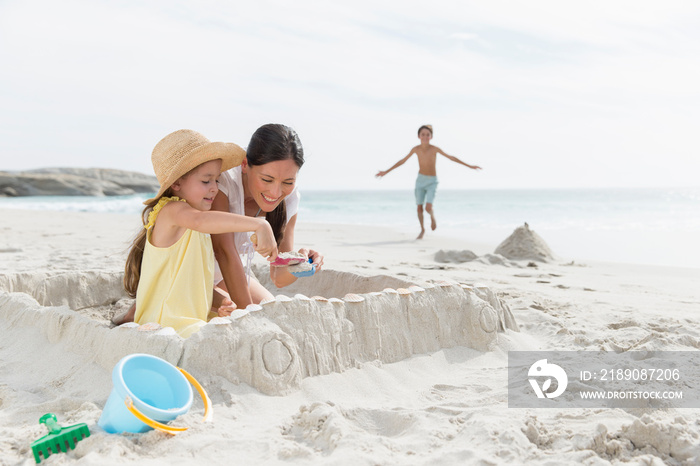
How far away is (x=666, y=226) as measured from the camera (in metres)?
11.1

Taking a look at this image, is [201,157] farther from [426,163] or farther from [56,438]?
[426,163]

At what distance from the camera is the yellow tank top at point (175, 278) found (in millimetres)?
2480

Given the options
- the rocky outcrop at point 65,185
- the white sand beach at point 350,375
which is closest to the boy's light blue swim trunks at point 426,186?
the white sand beach at point 350,375

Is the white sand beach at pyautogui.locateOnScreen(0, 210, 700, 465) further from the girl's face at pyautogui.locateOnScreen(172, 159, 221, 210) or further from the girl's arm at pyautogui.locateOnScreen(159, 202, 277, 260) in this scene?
the girl's face at pyautogui.locateOnScreen(172, 159, 221, 210)

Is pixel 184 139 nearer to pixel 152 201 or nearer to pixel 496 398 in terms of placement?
pixel 152 201

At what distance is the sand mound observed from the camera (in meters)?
5.91

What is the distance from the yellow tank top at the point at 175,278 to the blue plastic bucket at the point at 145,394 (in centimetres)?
70

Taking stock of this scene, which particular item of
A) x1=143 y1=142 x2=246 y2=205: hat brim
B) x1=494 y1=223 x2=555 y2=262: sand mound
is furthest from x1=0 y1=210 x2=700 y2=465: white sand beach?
x1=494 y1=223 x2=555 y2=262: sand mound

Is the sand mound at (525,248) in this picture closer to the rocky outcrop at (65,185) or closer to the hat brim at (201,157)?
the hat brim at (201,157)

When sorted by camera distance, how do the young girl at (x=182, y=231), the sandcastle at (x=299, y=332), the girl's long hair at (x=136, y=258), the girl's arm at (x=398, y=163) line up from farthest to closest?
the girl's arm at (x=398, y=163), the girl's long hair at (x=136, y=258), the young girl at (x=182, y=231), the sandcastle at (x=299, y=332)

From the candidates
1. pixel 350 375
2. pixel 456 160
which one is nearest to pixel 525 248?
pixel 456 160

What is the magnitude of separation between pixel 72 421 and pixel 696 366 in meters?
2.44

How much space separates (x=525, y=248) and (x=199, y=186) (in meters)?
4.34

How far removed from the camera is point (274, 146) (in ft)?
8.52
